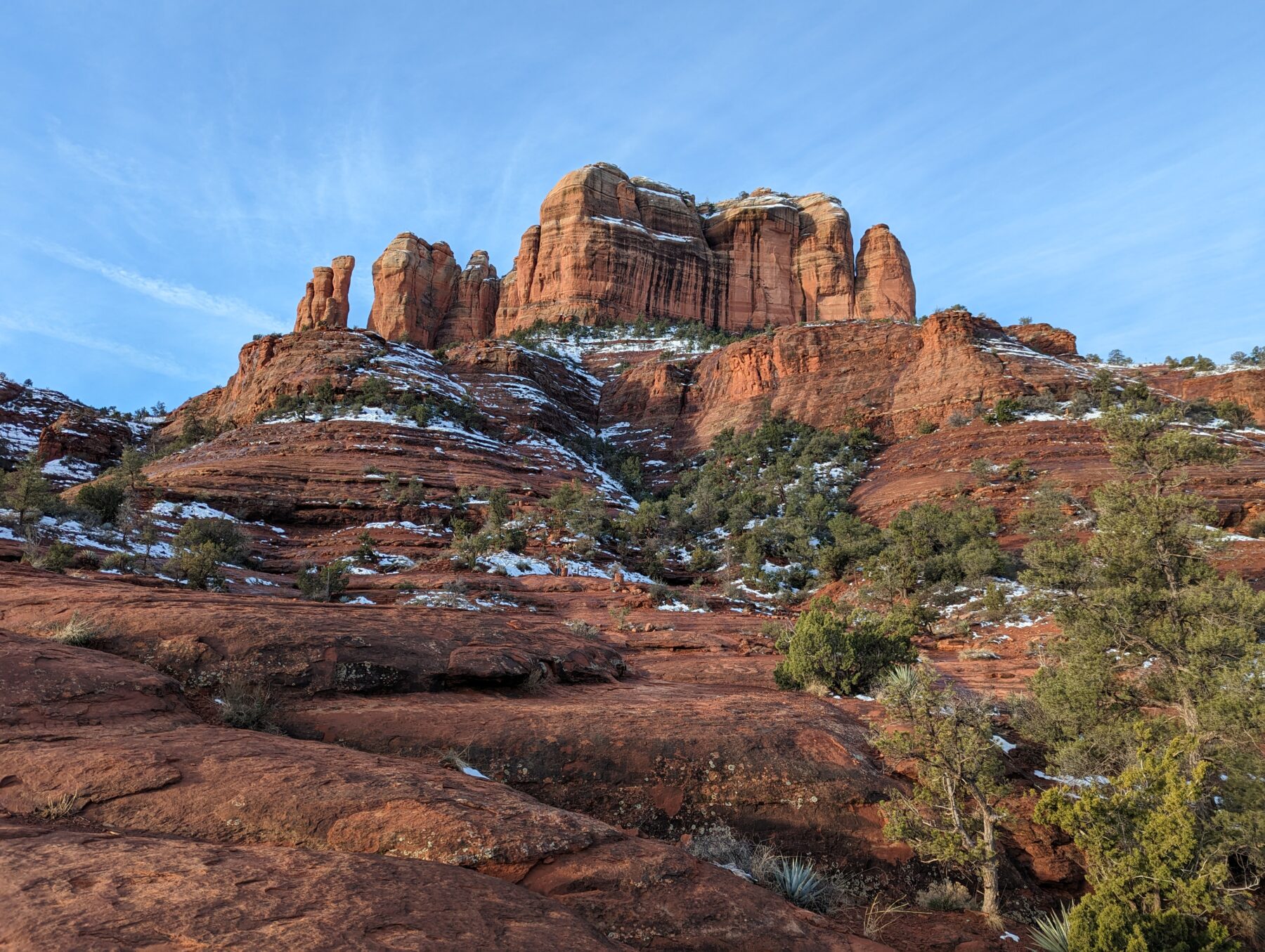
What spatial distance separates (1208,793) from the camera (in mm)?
6980

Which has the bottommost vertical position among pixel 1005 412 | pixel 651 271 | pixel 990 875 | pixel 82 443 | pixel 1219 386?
pixel 990 875

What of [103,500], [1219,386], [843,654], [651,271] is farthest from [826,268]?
[843,654]

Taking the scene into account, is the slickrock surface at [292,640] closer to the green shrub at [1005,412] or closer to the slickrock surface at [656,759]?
the slickrock surface at [656,759]

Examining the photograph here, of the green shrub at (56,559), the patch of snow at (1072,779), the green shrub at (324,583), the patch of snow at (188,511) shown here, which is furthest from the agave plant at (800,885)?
the patch of snow at (188,511)

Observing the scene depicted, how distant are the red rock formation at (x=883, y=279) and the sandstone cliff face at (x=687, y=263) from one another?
0.14 meters

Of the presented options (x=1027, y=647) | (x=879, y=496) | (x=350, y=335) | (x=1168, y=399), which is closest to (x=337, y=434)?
(x=350, y=335)

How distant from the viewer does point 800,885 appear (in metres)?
5.16

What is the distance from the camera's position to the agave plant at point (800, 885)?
16.7 feet

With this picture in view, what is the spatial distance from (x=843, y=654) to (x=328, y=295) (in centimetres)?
9300

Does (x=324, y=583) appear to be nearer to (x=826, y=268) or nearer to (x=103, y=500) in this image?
(x=103, y=500)

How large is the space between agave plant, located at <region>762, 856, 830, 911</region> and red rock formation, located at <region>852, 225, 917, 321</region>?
87475 millimetres

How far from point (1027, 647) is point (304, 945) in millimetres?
17506

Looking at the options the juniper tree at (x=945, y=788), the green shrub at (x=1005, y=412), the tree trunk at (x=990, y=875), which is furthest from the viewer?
the green shrub at (x=1005, y=412)

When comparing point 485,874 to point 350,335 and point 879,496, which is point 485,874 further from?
point 350,335
